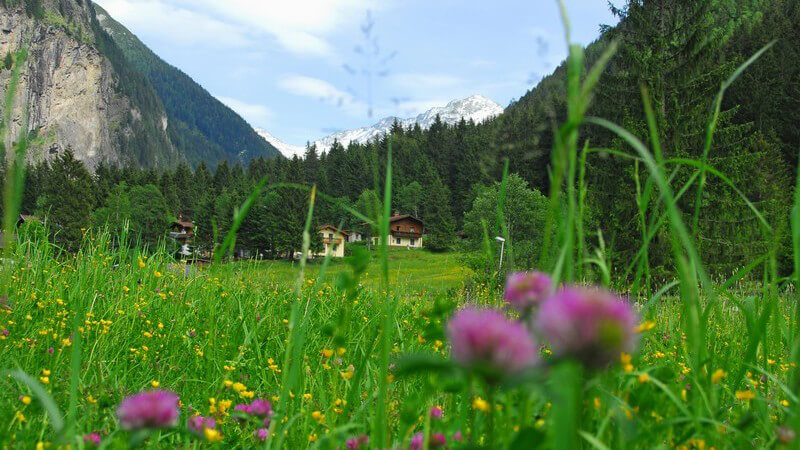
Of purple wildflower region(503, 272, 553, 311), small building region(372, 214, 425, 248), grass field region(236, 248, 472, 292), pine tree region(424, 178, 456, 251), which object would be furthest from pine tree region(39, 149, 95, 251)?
purple wildflower region(503, 272, 553, 311)

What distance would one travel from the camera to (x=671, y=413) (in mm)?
1301

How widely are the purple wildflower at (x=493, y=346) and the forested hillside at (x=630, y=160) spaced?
0.42 meters

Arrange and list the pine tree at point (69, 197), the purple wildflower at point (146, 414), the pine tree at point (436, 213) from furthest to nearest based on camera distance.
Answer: the pine tree at point (436, 213) < the pine tree at point (69, 197) < the purple wildflower at point (146, 414)

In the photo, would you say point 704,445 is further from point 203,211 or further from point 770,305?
Answer: point 203,211

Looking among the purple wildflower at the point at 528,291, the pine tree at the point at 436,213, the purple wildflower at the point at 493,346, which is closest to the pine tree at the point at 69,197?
the pine tree at the point at 436,213

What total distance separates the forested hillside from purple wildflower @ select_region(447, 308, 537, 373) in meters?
0.42

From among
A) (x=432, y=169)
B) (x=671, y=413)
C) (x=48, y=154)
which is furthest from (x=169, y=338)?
(x=48, y=154)

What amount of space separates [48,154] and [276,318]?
15559 centimetres

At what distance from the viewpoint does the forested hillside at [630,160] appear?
17.4 metres

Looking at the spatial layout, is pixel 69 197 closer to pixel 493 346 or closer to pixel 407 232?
pixel 407 232

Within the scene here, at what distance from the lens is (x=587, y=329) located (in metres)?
0.46

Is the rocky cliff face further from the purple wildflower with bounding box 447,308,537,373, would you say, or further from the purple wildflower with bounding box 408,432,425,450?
the purple wildflower with bounding box 447,308,537,373

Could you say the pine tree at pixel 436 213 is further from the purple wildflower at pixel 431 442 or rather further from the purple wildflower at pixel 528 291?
the purple wildflower at pixel 528 291

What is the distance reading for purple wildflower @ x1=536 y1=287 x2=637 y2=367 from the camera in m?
0.45
